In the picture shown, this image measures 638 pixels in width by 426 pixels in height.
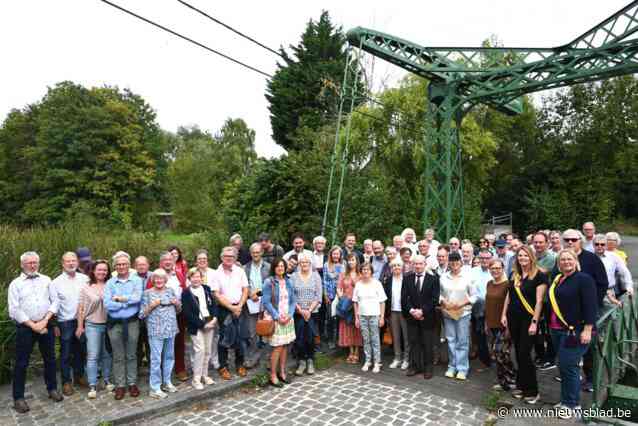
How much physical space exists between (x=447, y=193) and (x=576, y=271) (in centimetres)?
688

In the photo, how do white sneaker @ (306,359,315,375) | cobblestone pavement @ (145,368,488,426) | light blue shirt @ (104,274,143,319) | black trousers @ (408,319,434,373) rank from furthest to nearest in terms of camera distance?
white sneaker @ (306,359,315,375) → black trousers @ (408,319,434,373) → light blue shirt @ (104,274,143,319) → cobblestone pavement @ (145,368,488,426)

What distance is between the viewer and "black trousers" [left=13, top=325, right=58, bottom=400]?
4914mm

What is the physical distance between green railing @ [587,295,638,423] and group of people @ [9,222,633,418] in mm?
214

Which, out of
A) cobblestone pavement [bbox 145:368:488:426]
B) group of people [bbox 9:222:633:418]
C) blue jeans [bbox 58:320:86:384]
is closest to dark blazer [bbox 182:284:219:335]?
group of people [bbox 9:222:633:418]

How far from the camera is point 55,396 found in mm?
5203

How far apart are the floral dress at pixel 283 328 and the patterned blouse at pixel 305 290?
24 centimetres

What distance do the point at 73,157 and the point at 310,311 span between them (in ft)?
101

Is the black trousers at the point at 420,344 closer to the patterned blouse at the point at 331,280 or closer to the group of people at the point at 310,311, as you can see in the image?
the group of people at the point at 310,311

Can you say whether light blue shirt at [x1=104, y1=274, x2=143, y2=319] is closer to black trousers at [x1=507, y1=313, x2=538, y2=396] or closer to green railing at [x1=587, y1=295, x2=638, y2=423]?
black trousers at [x1=507, y1=313, x2=538, y2=396]

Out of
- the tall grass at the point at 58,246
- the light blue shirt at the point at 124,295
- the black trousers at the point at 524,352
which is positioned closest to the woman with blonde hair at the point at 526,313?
the black trousers at the point at 524,352

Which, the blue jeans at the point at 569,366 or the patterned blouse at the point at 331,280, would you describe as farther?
the patterned blouse at the point at 331,280

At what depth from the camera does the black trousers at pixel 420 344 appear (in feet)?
19.6

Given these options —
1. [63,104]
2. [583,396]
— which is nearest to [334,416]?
[583,396]

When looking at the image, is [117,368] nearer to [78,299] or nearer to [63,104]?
[78,299]
